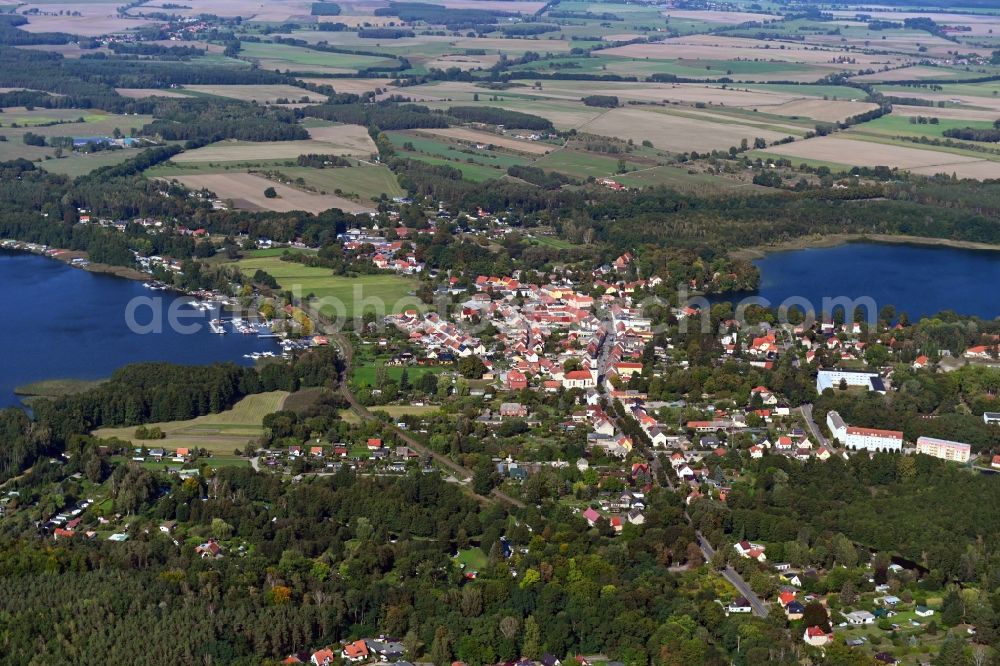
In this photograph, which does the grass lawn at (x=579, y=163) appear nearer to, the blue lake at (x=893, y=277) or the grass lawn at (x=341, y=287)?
the blue lake at (x=893, y=277)

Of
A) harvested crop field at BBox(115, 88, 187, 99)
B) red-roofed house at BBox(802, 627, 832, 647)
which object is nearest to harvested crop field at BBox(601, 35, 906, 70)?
harvested crop field at BBox(115, 88, 187, 99)

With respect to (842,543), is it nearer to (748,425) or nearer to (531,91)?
(748,425)

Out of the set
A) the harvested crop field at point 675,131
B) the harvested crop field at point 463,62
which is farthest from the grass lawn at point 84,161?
the harvested crop field at point 463,62

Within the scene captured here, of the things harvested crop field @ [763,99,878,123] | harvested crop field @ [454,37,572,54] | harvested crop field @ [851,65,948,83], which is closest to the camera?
harvested crop field @ [763,99,878,123]

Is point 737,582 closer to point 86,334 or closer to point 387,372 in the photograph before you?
point 387,372

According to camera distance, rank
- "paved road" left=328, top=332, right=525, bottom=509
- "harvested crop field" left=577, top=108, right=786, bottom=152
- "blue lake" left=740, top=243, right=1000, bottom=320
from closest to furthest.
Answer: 1. "paved road" left=328, top=332, right=525, bottom=509
2. "blue lake" left=740, top=243, right=1000, bottom=320
3. "harvested crop field" left=577, top=108, right=786, bottom=152

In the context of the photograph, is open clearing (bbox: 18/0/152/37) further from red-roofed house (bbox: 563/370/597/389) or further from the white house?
the white house
